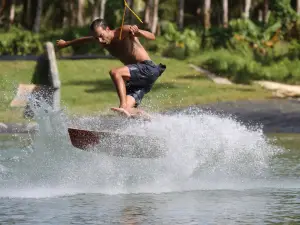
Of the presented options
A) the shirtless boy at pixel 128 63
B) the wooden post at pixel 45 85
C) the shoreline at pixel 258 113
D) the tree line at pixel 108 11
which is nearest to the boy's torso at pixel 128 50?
the shirtless boy at pixel 128 63

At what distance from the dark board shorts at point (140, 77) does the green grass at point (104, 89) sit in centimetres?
1143

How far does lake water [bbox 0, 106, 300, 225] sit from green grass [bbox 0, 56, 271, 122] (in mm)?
10827

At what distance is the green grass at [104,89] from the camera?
92.5 feet

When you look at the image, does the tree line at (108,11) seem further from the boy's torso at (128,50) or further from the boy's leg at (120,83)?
the boy's leg at (120,83)

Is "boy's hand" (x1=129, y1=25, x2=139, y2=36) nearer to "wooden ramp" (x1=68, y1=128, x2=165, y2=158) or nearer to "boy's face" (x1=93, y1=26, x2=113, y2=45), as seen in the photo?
"boy's face" (x1=93, y1=26, x2=113, y2=45)

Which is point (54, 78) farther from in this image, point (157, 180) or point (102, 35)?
point (102, 35)

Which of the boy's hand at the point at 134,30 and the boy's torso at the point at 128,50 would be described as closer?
the boy's hand at the point at 134,30

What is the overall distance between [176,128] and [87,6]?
44.7 metres

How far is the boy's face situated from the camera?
14.2m

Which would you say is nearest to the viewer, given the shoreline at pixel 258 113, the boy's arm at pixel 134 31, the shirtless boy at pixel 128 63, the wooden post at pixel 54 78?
the boy's arm at pixel 134 31

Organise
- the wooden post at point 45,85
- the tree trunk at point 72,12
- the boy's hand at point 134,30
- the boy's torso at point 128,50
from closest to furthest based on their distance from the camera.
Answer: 1. the boy's hand at point 134,30
2. the boy's torso at point 128,50
3. the wooden post at point 45,85
4. the tree trunk at point 72,12

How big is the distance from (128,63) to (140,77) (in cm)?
31

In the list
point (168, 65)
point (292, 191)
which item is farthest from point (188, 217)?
point (168, 65)

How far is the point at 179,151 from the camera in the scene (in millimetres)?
14750
